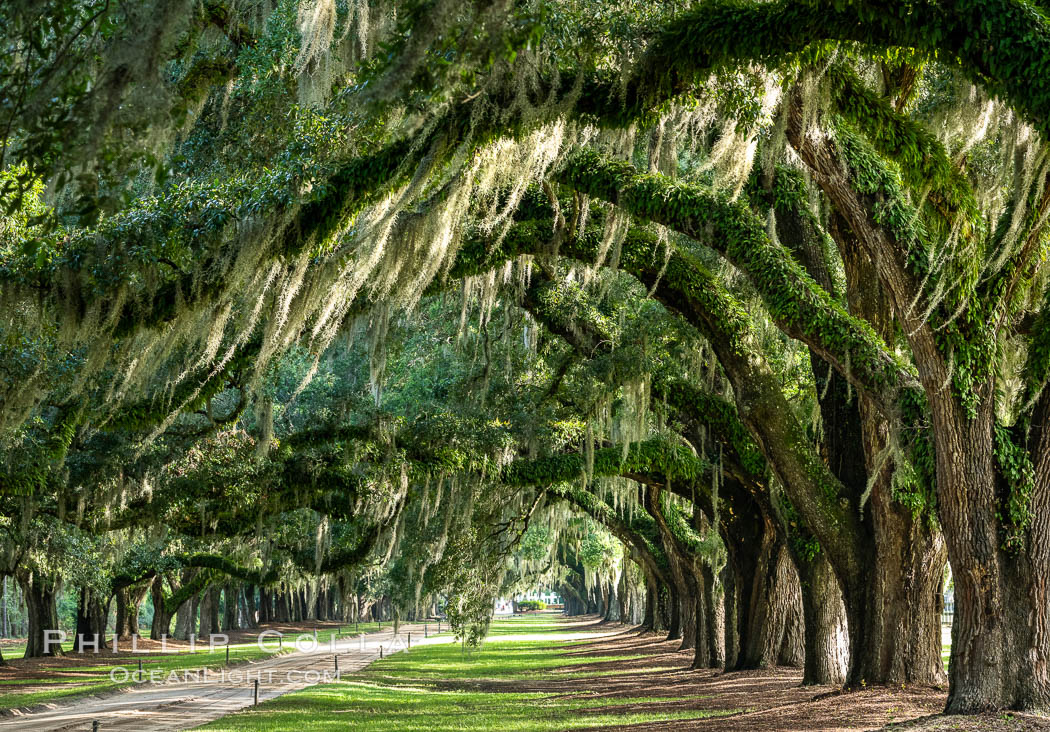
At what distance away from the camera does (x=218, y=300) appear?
795 cm

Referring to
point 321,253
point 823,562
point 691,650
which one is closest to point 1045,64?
point 321,253

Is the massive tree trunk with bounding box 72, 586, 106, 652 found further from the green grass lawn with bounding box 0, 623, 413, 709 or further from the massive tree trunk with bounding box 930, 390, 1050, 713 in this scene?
the massive tree trunk with bounding box 930, 390, 1050, 713

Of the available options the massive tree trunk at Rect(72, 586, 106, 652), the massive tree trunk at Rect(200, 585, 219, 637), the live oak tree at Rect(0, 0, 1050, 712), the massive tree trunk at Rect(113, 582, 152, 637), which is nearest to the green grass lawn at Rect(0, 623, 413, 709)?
the massive tree trunk at Rect(72, 586, 106, 652)

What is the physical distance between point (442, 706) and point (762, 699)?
17.9 ft

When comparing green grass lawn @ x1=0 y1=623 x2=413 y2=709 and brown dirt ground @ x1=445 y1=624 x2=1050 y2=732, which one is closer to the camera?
brown dirt ground @ x1=445 y1=624 x2=1050 y2=732

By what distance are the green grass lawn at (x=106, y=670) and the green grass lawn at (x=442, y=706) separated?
470cm

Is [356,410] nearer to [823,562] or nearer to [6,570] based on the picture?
[823,562]

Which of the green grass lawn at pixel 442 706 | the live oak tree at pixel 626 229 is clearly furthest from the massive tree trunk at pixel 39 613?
the live oak tree at pixel 626 229

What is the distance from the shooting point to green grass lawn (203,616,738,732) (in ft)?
38.4

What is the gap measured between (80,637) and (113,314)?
95.1 feet

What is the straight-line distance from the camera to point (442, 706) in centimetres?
1499

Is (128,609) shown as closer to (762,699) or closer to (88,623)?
(88,623)

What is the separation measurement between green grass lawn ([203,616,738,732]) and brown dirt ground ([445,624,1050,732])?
1.23ft

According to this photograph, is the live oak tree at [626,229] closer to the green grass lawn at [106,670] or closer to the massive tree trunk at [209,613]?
the green grass lawn at [106,670]
